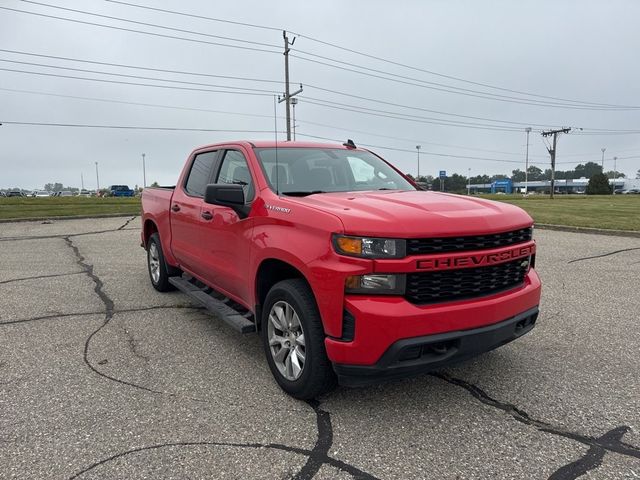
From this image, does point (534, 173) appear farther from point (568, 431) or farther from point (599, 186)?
point (568, 431)

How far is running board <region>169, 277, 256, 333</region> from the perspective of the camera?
3766 mm

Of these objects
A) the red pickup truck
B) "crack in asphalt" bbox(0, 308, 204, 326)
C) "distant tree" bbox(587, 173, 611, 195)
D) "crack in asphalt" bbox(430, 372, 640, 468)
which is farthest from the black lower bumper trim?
"distant tree" bbox(587, 173, 611, 195)

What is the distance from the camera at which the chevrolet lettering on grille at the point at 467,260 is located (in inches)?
110

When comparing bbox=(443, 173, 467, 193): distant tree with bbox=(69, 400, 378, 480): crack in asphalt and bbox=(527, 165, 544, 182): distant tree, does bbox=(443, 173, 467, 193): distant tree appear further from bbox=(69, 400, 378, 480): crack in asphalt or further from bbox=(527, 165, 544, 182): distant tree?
bbox=(527, 165, 544, 182): distant tree

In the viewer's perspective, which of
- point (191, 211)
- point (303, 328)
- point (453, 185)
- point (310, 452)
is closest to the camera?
point (310, 452)

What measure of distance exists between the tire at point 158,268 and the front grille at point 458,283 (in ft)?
13.4

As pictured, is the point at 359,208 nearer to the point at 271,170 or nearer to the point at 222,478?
the point at 271,170

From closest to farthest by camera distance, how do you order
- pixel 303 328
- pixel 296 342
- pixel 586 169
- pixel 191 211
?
pixel 303 328
pixel 296 342
pixel 191 211
pixel 586 169

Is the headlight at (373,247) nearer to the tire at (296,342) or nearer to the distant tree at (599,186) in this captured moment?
the tire at (296,342)

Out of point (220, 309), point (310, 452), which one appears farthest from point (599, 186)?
point (310, 452)

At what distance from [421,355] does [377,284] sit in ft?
1.64

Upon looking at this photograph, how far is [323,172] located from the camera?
13.9 feet

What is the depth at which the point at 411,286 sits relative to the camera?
110 inches

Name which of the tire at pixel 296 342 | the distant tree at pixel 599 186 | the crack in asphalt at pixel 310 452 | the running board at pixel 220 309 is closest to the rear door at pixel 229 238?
the running board at pixel 220 309
